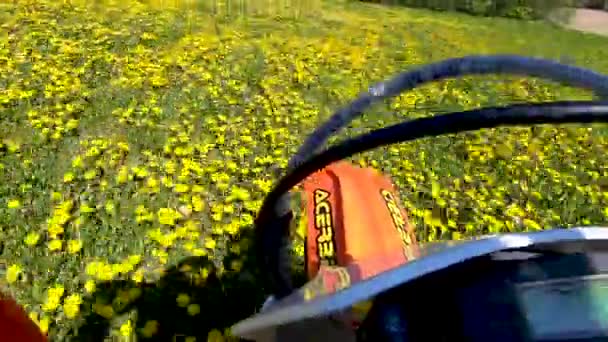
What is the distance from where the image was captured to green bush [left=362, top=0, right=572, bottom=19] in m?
13.8

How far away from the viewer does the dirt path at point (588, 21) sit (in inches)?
548

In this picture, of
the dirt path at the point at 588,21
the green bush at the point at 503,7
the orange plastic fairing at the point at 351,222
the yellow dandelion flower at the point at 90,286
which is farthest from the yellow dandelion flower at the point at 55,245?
the dirt path at the point at 588,21

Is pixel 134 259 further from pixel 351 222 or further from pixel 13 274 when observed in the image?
pixel 351 222

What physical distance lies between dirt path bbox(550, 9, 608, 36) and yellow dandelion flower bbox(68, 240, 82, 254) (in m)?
13.2

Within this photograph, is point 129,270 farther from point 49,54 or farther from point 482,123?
point 49,54

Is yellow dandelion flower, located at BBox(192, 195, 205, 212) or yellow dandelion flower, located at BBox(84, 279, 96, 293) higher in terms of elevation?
yellow dandelion flower, located at BBox(192, 195, 205, 212)

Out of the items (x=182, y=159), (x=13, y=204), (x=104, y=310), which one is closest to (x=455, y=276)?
(x=104, y=310)

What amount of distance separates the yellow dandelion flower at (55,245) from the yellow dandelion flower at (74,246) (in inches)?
1.5

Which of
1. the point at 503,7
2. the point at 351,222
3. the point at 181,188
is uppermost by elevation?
the point at 503,7

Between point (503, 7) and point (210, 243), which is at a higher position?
point (503, 7)

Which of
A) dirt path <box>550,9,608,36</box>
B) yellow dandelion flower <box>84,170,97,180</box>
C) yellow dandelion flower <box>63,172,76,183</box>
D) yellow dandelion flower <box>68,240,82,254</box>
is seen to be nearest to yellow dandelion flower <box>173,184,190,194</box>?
yellow dandelion flower <box>84,170,97,180</box>

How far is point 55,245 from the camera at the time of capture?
9.45 feet

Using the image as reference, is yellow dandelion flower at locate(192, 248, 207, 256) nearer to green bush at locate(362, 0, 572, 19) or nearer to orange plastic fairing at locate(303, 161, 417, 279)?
orange plastic fairing at locate(303, 161, 417, 279)

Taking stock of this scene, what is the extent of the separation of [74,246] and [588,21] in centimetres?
1492
